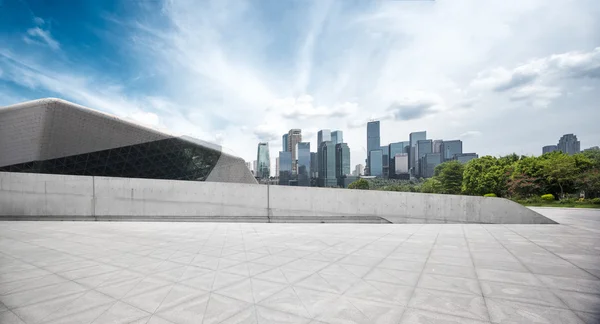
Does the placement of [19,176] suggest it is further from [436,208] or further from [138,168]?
[436,208]

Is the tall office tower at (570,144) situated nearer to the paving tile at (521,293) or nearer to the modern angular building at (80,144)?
the modern angular building at (80,144)

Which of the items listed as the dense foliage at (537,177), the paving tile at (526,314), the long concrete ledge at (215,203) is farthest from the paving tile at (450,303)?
the dense foliage at (537,177)

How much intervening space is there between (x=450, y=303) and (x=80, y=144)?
103ft

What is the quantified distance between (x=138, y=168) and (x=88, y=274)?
28684 mm

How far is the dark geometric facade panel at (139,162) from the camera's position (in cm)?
2527

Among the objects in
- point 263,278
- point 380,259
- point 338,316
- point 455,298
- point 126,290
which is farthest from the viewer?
point 380,259

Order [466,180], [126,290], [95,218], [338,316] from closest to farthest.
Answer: [338,316]
[126,290]
[95,218]
[466,180]

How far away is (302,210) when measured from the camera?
533 inches

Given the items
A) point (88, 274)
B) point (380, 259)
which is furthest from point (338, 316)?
point (88, 274)

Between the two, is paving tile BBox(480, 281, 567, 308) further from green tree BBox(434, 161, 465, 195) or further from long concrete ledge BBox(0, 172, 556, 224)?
green tree BBox(434, 161, 465, 195)

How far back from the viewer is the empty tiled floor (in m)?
3.47

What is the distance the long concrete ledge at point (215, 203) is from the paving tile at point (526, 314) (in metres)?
9.51

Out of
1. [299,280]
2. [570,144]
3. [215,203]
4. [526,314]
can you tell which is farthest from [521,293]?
[570,144]

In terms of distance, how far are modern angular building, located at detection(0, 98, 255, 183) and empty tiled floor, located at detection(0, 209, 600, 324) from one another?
20218 mm
